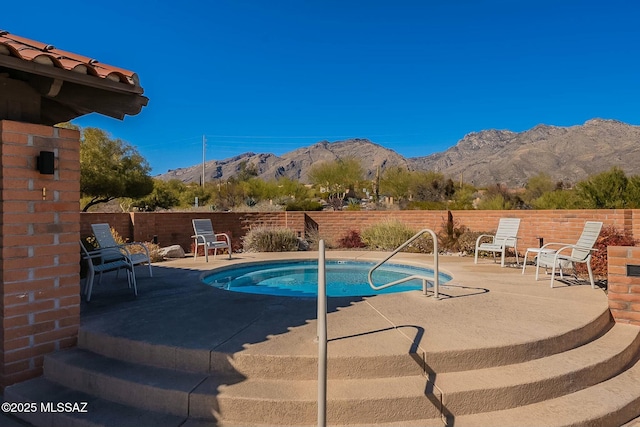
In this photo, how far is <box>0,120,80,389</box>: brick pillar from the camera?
132 inches

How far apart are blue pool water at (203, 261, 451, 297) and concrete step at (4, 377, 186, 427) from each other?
3.98 metres

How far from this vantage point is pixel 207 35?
69.9 feet

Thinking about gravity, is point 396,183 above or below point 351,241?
above

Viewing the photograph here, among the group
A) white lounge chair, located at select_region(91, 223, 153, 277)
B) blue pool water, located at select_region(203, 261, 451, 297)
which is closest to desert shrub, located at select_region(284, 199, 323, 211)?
blue pool water, located at select_region(203, 261, 451, 297)

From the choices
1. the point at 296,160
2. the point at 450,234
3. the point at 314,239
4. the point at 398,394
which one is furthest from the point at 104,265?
the point at 296,160

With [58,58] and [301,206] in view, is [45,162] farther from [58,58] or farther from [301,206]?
[301,206]

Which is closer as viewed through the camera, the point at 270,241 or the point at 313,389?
the point at 313,389

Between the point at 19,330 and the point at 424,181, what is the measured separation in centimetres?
3490

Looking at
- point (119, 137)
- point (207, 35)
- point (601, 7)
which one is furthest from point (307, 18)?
point (601, 7)

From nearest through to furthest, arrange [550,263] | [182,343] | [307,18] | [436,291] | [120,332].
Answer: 1. [182,343]
2. [120,332]
3. [436,291]
4. [550,263]
5. [307,18]

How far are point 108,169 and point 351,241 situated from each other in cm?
1434

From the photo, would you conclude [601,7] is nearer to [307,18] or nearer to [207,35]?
[307,18]

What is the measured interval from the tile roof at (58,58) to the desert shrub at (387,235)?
9723mm

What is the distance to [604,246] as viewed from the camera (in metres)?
8.06
